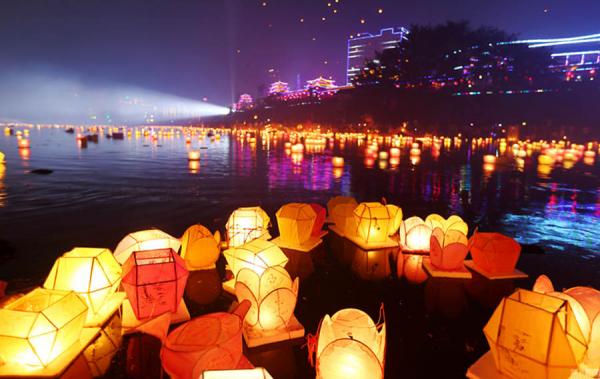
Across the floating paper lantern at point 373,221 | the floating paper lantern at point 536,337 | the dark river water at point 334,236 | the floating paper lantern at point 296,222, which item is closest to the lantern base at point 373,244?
the floating paper lantern at point 373,221

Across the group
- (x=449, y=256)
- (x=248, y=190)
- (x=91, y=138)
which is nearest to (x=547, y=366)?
(x=449, y=256)

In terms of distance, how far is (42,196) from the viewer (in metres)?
14.4

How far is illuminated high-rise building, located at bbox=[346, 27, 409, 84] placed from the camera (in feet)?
445

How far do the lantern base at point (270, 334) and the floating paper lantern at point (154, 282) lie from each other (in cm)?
127

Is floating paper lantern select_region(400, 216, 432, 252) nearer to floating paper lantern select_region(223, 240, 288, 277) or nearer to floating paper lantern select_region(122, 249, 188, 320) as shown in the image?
floating paper lantern select_region(223, 240, 288, 277)

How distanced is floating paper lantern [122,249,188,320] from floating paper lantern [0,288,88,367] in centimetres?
80

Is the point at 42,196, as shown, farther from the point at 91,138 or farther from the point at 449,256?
the point at 91,138

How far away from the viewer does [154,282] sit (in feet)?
18.0

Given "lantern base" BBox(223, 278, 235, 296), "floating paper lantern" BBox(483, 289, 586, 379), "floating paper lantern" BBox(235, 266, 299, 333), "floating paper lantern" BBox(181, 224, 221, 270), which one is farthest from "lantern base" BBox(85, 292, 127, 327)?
"floating paper lantern" BBox(483, 289, 586, 379)

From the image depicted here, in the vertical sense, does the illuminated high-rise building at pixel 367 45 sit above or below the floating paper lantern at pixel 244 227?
above

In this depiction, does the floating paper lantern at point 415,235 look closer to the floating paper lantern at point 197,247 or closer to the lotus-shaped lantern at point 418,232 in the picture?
the lotus-shaped lantern at point 418,232

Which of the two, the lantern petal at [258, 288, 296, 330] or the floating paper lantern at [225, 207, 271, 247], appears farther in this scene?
the floating paper lantern at [225, 207, 271, 247]

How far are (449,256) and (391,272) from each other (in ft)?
4.15

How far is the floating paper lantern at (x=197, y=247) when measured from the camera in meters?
7.77
